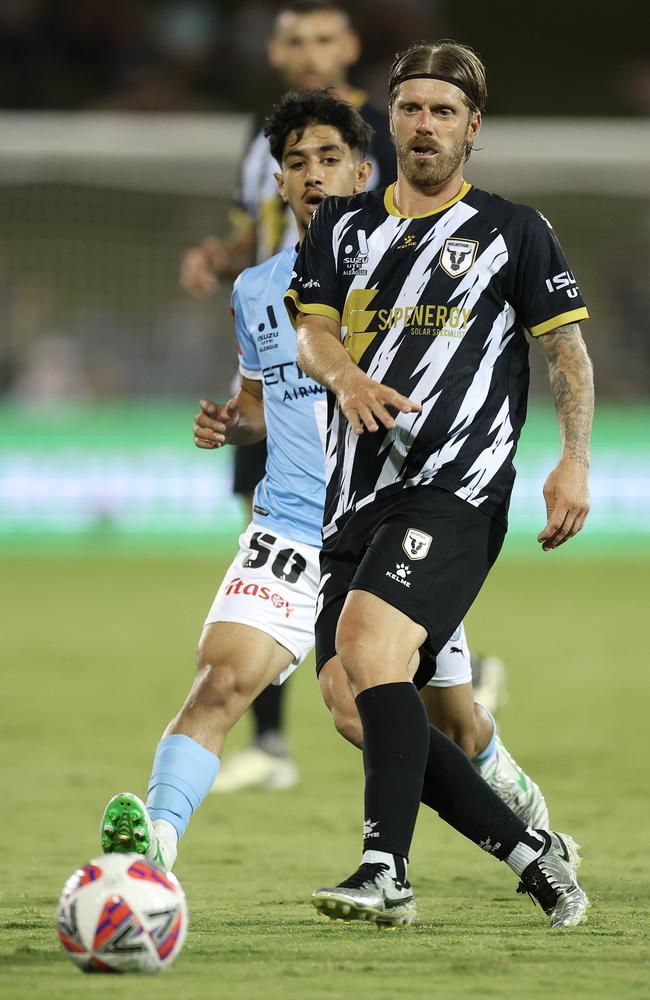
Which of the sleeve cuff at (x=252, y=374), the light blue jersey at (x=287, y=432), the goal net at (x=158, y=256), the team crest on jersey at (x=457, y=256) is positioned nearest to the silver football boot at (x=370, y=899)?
the light blue jersey at (x=287, y=432)

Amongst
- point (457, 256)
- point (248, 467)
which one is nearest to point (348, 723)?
point (457, 256)

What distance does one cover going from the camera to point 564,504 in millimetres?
4230

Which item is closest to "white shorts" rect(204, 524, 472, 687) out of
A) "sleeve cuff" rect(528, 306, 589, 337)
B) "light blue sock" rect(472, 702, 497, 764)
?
"light blue sock" rect(472, 702, 497, 764)

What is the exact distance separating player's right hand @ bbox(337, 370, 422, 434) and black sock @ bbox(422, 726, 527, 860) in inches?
35.0

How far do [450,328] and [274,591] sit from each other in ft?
3.75

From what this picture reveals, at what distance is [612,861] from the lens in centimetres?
554

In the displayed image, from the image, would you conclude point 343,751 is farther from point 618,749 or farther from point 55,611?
point 55,611

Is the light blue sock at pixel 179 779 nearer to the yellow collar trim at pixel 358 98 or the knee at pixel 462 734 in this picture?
the knee at pixel 462 734

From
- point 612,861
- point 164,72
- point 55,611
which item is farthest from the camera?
point 164,72

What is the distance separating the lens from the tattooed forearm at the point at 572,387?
4344 millimetres

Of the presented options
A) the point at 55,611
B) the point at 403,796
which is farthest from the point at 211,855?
the point at 55,611

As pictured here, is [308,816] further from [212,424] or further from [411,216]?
[411,216]

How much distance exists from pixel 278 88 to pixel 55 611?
12.1m

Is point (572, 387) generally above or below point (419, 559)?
above
